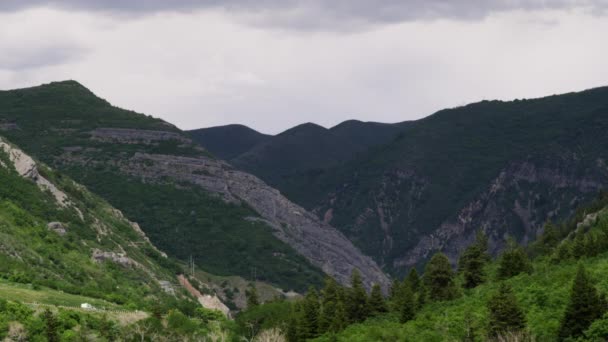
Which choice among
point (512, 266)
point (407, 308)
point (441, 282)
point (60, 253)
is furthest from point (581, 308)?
point (60, 253)

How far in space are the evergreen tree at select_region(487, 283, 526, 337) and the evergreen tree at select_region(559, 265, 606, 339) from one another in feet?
12.8

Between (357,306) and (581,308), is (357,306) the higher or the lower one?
the lower one

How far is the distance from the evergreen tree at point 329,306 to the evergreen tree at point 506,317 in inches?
1315

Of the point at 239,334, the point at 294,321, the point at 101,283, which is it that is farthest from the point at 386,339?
the point at 101,283

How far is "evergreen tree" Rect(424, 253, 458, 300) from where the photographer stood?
376 feet

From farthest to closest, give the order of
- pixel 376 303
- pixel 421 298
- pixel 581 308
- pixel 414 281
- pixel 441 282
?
pixel 414 281, pixel 376 303, pixel 441 282, pixel 421 298, pixel 581 308

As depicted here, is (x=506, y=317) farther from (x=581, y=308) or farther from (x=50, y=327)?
(x=50, y=327)

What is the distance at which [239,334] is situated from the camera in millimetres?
146250

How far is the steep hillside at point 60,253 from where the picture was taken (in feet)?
487

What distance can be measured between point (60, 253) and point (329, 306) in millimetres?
63886

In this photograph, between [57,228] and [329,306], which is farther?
[57,228]

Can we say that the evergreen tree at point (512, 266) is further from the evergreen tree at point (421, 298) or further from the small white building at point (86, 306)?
the small white building at point (86, 306)

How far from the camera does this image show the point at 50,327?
113438mm

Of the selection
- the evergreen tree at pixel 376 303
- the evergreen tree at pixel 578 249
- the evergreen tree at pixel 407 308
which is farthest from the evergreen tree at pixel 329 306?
the evergreen tree at pixel 578 249
